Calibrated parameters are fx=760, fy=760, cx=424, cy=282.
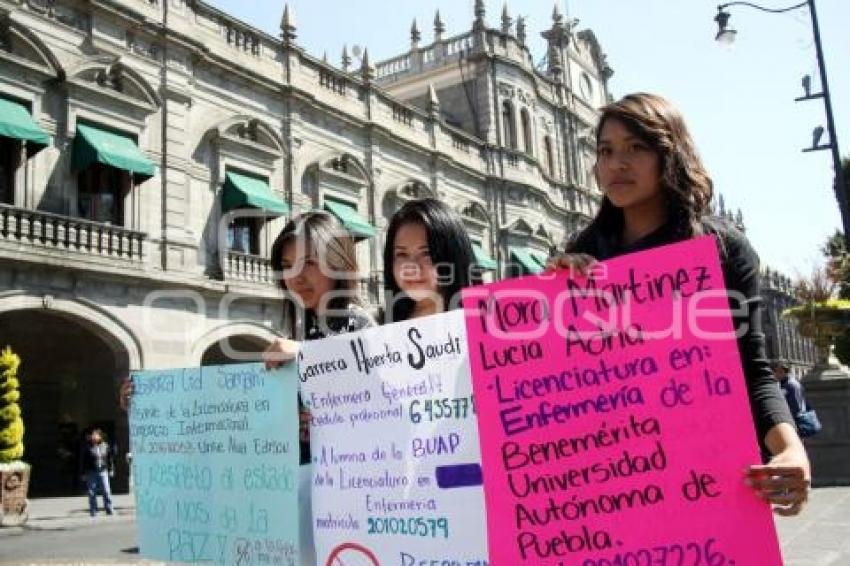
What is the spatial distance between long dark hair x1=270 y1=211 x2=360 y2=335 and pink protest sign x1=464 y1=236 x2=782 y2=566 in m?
1.05

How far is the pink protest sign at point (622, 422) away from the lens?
1.90m

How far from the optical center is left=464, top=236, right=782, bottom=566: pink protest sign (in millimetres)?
1898

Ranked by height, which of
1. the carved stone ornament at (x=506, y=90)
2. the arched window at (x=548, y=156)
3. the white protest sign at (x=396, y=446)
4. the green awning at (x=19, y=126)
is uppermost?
the carved stone ornament at (x=506, y=90)

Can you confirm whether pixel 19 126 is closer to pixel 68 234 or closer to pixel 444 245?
pixel 68 234

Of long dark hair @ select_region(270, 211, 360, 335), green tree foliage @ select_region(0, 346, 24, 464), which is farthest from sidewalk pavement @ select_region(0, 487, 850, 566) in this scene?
long dark hair @ select_region(270, 211, 360, 335)

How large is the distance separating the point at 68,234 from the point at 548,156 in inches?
807

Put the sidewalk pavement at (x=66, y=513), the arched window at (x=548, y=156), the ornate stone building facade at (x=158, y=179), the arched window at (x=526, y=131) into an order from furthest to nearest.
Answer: the arched window at (x=548, y=156) → the arched window at (x=526, y=131) → the ornate stone building facade at (x=158, y=179) → the sidewalk pavement at (x=66, y=513)

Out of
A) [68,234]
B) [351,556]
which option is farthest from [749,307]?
[68,234]

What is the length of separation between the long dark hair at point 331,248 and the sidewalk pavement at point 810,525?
3684 millimetres

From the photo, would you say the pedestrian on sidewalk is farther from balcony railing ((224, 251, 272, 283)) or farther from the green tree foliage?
balcony railing ((224, 251, 272, 283))

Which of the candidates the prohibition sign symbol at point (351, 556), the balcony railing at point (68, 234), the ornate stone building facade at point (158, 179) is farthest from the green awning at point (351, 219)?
the prohibition sign symbol at point (351, 556)

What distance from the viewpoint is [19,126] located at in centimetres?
1183

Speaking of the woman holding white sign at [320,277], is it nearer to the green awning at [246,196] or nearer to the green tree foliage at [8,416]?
the green tree foliage at [8,416]

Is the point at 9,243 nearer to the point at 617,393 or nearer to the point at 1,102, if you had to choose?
the point at 1,102
